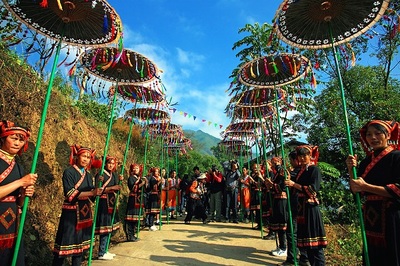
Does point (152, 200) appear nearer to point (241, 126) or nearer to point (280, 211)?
point (241, 126)

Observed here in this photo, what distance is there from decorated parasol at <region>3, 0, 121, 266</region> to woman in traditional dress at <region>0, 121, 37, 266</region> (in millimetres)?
294

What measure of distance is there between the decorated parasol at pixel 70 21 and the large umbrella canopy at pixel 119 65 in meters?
0.74

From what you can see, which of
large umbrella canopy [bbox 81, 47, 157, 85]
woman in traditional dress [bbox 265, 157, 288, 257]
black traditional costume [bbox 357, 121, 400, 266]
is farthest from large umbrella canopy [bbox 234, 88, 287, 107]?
black traditional costume [bbox 357, 121, 400, 266]

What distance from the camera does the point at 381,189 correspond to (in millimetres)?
3025

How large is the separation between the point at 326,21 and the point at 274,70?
1.80 meters

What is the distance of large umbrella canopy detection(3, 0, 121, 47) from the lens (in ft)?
12.4

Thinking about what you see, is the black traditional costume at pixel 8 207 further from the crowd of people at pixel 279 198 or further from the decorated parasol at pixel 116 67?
the decorated parasol at pixel 116 67

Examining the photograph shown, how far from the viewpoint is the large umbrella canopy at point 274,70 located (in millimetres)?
5688

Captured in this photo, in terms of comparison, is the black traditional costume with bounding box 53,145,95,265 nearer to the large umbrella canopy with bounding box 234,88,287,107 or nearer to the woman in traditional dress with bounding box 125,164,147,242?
the woman in traditional dress with bounding box 125,164,147,242

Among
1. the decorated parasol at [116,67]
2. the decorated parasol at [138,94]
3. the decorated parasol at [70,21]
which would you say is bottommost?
the decorated parasol at [70,21]

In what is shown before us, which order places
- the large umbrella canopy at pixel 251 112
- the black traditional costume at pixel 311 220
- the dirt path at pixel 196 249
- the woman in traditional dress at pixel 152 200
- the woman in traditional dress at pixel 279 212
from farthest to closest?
the woman in traditional dress at pixel 152 200 < the large umbrella canopy at pixel 251 112 < the woman in traditional dress at pixel 279 212 < the dirt path at pixel 196 249 < the black traditional costume at pixel 311 220

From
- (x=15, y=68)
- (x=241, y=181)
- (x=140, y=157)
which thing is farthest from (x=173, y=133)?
Answer: (x=15, y=68)

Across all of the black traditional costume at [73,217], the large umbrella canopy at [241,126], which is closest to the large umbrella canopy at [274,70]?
the black traditional costume at [73,217]

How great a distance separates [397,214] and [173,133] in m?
11.1
